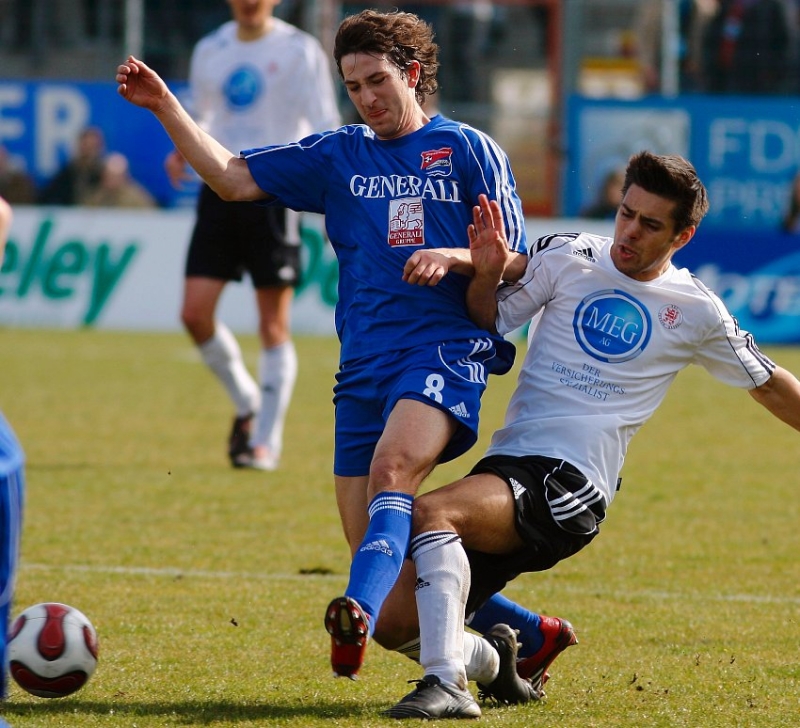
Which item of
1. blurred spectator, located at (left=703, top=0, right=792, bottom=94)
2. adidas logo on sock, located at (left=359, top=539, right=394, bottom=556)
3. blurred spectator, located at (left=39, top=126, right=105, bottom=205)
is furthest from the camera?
blurred spectator, located at (left=703, top=0, right=792, bottom=94)

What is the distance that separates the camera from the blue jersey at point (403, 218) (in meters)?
4.52

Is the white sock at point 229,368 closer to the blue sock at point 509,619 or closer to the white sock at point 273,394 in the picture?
the white sock at point 273,394

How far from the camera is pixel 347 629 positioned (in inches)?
142

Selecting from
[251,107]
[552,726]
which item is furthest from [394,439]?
[251,107]

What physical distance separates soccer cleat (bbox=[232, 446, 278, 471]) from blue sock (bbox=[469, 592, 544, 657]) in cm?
411

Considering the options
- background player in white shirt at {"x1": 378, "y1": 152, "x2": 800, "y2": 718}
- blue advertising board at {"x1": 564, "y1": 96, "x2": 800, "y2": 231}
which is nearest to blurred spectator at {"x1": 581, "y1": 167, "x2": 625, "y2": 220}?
blue advertising board at {"x1": 564, "y1": 96, "x2": 800, "y2": 231}

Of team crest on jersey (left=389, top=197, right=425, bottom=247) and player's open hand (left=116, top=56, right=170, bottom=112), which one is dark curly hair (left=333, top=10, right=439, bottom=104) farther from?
player's open hand (left=116, top=56, right=170, bottom=112)

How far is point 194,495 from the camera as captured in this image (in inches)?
306

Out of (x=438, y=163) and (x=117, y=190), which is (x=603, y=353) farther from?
(x=117, y=190)

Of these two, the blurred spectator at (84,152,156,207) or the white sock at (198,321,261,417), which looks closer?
the white sock at (198,321,261,417)

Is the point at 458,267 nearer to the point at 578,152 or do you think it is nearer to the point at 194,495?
the point at 194,495

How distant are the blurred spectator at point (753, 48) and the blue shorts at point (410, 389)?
14393mm

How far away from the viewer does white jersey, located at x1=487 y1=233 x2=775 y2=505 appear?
441cm

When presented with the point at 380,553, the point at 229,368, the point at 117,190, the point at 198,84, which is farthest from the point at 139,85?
the point at 117,190
